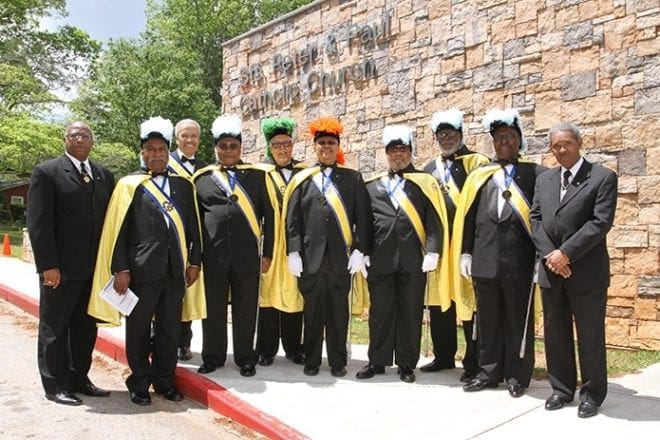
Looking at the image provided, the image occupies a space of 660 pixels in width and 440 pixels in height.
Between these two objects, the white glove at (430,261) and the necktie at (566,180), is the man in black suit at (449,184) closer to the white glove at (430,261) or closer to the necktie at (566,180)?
the white glove at (430,261)

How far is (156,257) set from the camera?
4500 millimetres

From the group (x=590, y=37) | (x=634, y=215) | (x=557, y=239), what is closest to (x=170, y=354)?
(x=557, y=239)

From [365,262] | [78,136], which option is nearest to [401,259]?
[365,262]

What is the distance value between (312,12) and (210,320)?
6.17 m

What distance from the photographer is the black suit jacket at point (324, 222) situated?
4.92 metres

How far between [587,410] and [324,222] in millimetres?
2316

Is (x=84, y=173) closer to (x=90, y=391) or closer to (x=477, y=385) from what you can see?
(x=90, y=391)

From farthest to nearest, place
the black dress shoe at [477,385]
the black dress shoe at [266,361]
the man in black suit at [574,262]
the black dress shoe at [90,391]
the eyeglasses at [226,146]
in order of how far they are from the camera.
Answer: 1. the black dress shoe at [266,361]
2. the eyeglasses at [226,146]
3. the black dress shoe at [90,391]
4. the black dress shoe at [477,385]
5. the man in black suit at [574,262]

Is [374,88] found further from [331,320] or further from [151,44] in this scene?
[151,44]

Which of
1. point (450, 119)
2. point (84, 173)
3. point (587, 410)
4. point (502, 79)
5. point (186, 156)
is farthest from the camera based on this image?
point (502, 79)

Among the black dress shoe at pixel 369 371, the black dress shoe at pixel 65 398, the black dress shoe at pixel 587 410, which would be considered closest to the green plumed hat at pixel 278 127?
the black dress shoe at pixel 369 371

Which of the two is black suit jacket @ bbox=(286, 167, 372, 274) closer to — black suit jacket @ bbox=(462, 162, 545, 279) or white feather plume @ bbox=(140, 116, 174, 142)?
black suit jacket @ bbox=(462, 162, 545, 279)

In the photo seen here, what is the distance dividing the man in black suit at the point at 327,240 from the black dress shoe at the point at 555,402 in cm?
162

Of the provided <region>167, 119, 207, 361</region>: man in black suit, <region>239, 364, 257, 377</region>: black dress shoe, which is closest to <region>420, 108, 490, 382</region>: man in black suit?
<region>239, 364, 257, 377</region>: black dress shoe
